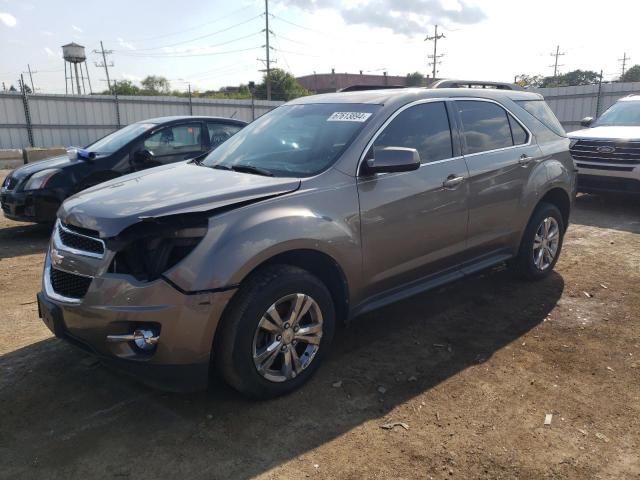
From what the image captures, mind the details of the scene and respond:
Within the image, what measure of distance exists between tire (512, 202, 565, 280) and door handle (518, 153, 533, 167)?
50 centimetres

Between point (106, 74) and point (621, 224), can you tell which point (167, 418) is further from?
point (106, 74)

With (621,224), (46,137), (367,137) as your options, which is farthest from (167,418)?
(46,137)

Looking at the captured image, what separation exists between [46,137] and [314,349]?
1909 centimetres

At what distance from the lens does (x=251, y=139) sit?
4.16 m

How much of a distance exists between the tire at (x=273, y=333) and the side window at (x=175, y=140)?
4803mm

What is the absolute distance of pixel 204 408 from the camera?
3047 millimetres

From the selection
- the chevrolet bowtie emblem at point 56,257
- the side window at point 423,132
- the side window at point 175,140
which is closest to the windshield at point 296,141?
the side window at point 423,132

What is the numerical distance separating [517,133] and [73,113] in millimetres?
19072

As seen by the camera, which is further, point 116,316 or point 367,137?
point 367,137

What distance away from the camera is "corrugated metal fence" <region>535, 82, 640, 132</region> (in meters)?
16.6

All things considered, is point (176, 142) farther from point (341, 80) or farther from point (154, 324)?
point (341, 80)

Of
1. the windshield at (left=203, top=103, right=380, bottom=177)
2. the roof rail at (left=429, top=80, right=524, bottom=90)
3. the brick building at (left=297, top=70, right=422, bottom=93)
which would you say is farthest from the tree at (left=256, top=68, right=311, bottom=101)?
the windshield at (left=203, top=103, right=380, bottom=177)

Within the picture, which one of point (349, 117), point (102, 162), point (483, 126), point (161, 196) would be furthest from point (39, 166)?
point (483, 126)

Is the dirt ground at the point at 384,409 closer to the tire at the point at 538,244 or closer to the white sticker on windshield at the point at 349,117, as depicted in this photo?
the tire at the point at 538,244
